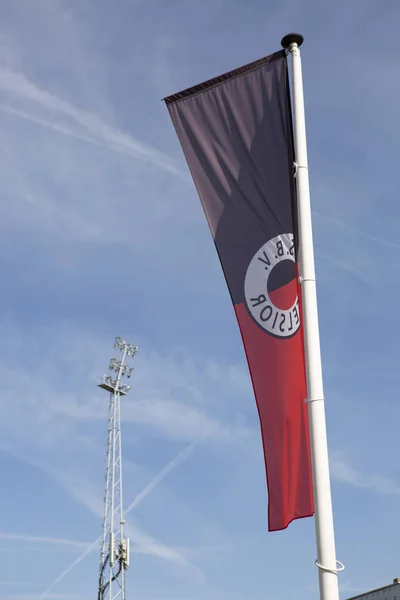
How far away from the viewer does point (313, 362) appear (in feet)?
23.1

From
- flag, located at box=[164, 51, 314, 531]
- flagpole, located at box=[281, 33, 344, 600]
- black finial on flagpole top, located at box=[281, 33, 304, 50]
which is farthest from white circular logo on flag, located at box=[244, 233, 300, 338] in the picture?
black finial on flagpole top, located at box=[281, 33, 304, 50]

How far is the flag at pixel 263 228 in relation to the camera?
23.0 feet

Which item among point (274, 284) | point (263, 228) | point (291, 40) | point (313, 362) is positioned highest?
point (291, 40)

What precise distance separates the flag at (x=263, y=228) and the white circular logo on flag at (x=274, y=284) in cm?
1

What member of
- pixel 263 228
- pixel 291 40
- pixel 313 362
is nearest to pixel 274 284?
pixel 263 228

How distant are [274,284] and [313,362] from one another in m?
1.07

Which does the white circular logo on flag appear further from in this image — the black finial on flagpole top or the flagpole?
the black finial on flagpole top

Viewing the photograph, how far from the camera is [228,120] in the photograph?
836cm

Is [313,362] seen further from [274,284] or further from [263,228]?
[263,228]

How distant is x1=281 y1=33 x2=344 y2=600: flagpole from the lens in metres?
6.38

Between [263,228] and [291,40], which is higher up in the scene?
[291,40]

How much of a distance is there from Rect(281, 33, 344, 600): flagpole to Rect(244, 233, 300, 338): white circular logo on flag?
20 cm

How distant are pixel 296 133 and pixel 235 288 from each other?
6.28 feet

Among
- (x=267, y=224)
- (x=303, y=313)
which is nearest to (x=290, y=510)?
(x=303, y=313)
